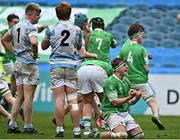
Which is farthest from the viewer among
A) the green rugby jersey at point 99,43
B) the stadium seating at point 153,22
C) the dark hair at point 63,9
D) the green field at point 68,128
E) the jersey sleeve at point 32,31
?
the stadium seating at point 153,22

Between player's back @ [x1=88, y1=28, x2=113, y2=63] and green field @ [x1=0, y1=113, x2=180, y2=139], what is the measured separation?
4.78 feet

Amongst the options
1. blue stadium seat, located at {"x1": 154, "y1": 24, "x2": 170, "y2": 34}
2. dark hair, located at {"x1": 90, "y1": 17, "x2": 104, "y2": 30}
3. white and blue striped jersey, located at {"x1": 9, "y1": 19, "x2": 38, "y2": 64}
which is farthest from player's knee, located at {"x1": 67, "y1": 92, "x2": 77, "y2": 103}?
blue stadium seat, located at {"x1": 154, "y1": 24, "x2": 170, "y2": 34}

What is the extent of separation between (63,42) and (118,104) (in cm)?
128

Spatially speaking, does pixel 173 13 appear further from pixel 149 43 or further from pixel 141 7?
pixel 149 43

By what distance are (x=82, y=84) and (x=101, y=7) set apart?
10498 millimetres

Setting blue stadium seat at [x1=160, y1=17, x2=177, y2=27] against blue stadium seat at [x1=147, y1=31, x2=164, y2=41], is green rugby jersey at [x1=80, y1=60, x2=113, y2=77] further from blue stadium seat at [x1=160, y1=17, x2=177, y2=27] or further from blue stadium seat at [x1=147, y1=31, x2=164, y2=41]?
blue stadium seat at [x1=160, y1=17, x2=177, y2=27]

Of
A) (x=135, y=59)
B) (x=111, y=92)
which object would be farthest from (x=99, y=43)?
(x=111, y=92)

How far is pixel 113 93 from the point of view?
13570 millimetres

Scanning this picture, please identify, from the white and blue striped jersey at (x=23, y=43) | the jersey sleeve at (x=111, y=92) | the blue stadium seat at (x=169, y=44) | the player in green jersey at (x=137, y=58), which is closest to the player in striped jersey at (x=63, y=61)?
the jersey sleeve at (x=111, y=92)

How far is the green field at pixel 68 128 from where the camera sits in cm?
1391

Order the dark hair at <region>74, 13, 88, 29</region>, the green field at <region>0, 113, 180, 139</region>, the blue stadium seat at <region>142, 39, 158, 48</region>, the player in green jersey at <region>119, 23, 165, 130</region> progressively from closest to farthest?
the green field at <region>0, 113, 180, 139</region>, the dark hair at <region>74, 13, 88, 29</region>, the player in green jersey at <region>119, 23, 165, 130</region>, the blue stadium seat at <region>142, 39, 158, 48</region>

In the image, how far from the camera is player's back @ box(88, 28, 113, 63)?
1546 centimetres

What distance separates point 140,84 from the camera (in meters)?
17.0

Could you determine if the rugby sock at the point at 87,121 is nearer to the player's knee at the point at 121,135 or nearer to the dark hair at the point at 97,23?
the player's knee at the point at 121,135
